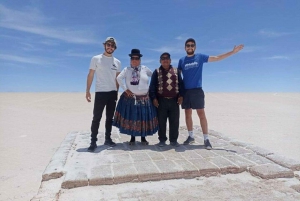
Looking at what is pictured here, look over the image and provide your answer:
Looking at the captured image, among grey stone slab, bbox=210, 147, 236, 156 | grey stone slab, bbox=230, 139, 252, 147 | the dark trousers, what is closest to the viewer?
grey stone slab, bbox=210, 147, 236, 156

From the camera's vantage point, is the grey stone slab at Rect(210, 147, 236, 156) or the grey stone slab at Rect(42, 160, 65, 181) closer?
the grey stone slab at Rect(42, 160, 65, 181)

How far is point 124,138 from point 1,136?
5.26 meters

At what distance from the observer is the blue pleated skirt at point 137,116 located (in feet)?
16.5

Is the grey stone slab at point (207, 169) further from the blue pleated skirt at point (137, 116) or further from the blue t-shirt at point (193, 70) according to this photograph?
the blue t-shirt at point (193, 70)

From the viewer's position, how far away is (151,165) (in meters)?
3.89

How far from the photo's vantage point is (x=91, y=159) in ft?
13.8

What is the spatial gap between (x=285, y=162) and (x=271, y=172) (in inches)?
21.5

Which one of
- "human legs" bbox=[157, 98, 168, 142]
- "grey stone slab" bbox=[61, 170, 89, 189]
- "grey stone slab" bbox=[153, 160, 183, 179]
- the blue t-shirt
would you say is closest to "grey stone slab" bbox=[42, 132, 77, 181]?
"grey stone slab" bbox=[61, 170, 89, 189]

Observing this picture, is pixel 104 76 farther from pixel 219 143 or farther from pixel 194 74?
pixel 219 143

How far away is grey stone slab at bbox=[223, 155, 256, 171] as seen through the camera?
391 centimetres

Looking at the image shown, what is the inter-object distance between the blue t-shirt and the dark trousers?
1.54 ft

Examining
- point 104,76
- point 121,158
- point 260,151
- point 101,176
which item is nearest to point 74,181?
point 101,176

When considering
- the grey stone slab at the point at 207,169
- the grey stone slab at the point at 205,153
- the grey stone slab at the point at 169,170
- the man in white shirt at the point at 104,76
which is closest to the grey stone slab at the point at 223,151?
the grey stone slab at the point at 205,153

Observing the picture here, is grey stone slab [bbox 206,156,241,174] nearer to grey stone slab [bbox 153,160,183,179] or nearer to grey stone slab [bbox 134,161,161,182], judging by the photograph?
grey stone slab [bbox 153,160,183,179]
